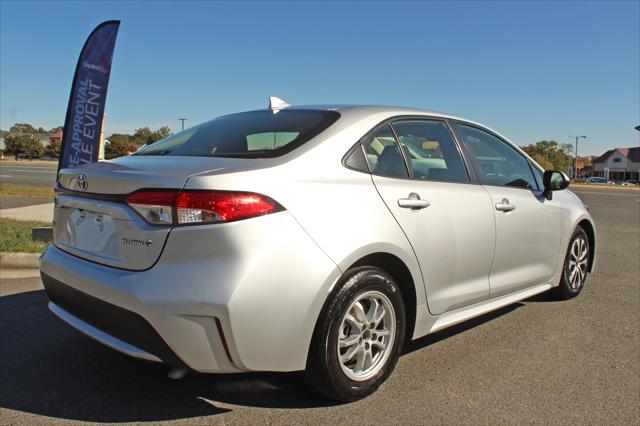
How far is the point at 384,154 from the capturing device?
9.94 feet

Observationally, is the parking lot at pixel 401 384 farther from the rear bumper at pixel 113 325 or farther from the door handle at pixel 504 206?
the door handle at pixel 504 206

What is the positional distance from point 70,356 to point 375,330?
195 centimetres

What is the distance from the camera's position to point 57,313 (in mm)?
2828

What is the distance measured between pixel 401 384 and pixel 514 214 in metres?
1.54

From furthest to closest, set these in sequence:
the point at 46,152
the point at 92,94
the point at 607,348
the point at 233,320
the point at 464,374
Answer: the point at 46,152 → the point at 92,94 → the point at 607,348 → the point at 464,374 → the point at 233,320

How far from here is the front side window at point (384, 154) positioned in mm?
2908

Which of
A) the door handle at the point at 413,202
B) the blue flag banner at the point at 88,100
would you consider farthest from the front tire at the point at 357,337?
the blue flag banner at the point at 88,100

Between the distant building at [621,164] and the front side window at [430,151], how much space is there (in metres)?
114

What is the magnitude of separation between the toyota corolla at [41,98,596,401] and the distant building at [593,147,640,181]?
113954 millimetres

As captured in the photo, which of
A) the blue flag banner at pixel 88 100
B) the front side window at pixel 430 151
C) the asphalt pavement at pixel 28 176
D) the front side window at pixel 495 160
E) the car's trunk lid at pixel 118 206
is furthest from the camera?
the asphalt pavement at pixel 28 176

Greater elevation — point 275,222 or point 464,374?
point 275,222

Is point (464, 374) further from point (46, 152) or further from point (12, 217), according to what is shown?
point (46, 152)

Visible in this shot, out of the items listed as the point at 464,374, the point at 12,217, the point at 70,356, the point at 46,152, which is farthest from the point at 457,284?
the point at 46,152

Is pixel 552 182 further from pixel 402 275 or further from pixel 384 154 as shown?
pixel 402 275
